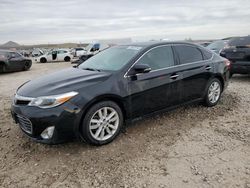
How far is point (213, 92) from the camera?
4.68m

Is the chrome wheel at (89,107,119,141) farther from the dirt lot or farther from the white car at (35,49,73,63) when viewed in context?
the white car at (35,49,73,63)

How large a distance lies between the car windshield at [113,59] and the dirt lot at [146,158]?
3.62 ft

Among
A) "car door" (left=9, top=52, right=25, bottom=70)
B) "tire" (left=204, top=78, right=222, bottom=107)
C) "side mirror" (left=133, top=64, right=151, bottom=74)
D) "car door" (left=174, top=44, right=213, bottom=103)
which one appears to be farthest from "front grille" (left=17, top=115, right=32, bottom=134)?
"car door" (left=9, top=52, right=25, bottom=70)

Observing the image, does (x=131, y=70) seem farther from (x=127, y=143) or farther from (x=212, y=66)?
(x=212, y=66)

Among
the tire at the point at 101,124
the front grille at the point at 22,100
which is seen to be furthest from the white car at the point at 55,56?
the tire at the point at 101,124

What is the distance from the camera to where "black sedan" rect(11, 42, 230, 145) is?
2.82m

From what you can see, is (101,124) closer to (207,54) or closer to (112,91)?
(112,91)

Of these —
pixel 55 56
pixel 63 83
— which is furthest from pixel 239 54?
pixel 55 56

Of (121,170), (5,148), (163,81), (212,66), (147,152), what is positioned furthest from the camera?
(212,66)

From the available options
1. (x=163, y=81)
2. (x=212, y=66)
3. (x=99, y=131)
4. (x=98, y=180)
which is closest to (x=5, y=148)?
(x=99, y=131)

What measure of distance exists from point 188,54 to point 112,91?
1.93 m

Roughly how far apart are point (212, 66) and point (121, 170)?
9.96 ft

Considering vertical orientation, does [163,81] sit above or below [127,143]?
above

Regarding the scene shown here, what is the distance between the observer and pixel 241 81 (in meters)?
7.34
